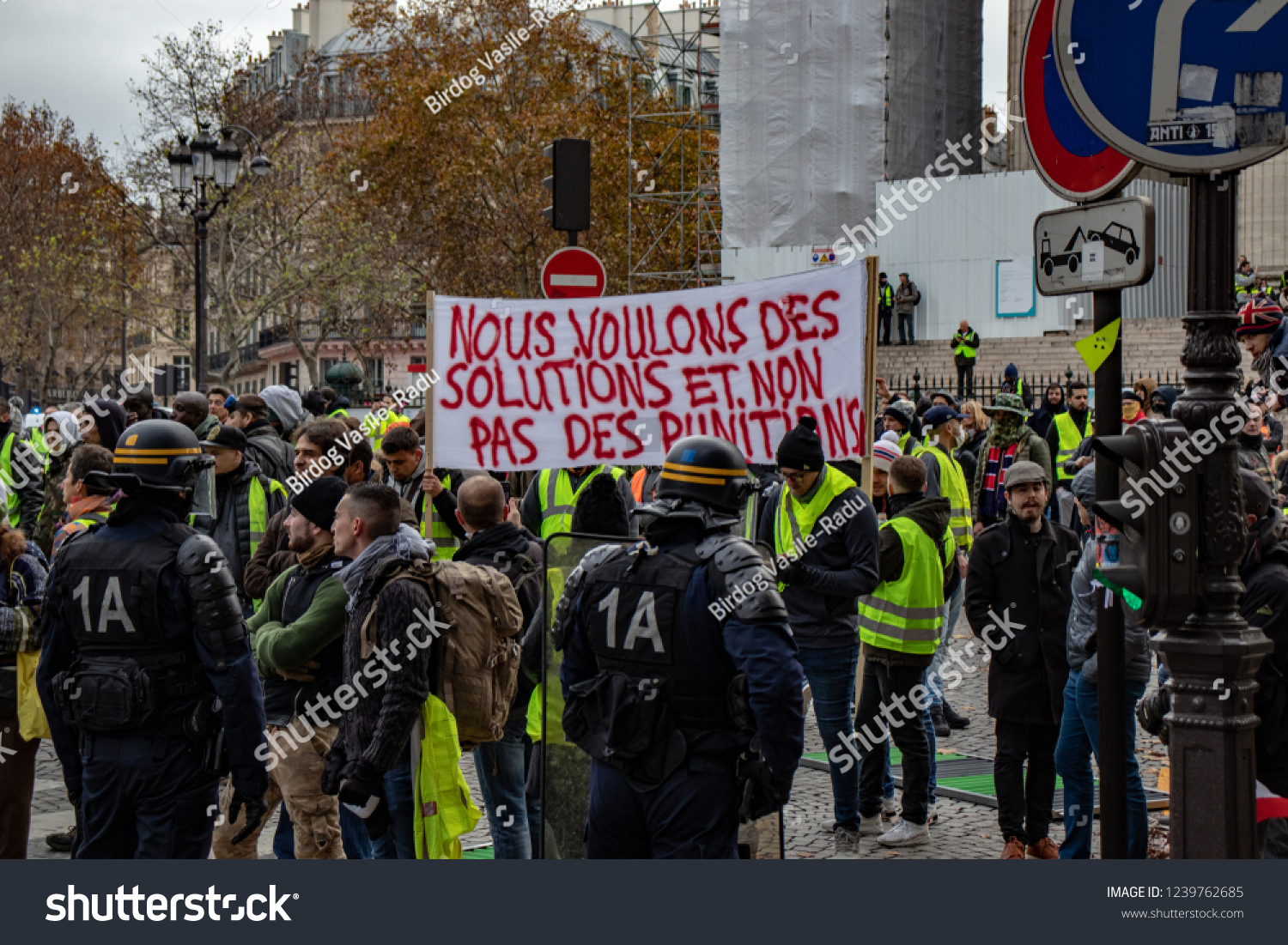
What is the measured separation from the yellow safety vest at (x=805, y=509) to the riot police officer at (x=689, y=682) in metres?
2.10

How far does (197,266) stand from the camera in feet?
63.6

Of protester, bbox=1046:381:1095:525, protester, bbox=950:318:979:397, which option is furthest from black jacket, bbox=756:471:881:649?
protester, bbox=950:318:979:397

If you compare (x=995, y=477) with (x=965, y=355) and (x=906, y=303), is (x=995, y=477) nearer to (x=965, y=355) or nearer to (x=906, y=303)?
(x=965, y=355)

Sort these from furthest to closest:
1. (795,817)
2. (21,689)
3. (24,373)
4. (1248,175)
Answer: (24,373) < (1248,175) < (795,817) < (21,689)

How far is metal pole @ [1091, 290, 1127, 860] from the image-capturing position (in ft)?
14.2

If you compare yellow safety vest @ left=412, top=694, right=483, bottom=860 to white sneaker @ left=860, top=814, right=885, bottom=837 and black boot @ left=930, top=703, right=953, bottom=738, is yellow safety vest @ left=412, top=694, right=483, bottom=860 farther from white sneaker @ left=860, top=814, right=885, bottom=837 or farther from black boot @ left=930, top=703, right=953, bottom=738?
black boot @ left=930, top=703, right=953, bottom=738

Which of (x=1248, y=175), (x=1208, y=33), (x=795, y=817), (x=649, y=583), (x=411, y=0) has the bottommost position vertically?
(x=795, y=817)

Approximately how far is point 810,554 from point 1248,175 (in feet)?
95.7

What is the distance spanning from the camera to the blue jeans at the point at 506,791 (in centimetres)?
557

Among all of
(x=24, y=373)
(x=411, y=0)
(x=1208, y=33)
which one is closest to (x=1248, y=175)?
(x=411, y=0)

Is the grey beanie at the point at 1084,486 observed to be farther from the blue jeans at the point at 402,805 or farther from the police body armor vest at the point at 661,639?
the blue jeans at the point at 402,805

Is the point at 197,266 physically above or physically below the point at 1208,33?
above

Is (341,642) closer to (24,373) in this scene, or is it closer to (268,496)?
(268,496)

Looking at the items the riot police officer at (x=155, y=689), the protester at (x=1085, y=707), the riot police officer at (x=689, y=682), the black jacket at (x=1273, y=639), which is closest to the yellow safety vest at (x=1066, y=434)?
the protester at (x=1085, y=707)
